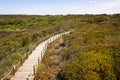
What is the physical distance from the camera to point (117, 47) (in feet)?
55.2

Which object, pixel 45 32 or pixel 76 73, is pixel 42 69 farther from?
pixel 45 32

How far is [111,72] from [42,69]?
5.30 m

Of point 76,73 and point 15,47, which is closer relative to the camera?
point 76,73

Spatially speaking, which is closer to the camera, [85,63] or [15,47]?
[85,63]

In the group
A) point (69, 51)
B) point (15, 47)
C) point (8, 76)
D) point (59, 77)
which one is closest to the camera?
point (59, 77)

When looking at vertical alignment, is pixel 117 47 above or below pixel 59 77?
above

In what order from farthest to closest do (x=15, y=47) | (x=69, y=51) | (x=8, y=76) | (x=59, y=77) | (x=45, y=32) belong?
(x=45, y=32) < (x=15, y=47) < (x=69, y=51) < (x=8, y=76) < (x=59, y=77)

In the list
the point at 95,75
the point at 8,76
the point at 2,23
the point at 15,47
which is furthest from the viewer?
the point at 2,23

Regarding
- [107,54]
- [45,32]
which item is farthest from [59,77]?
[45,32]

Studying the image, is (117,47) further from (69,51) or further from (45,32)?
(45,32)

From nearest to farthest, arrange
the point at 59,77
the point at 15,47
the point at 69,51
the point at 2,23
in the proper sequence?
the point at 59,77, the point at 69,51, the point at 15,47, the point at 2,23

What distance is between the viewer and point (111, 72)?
14.3 m

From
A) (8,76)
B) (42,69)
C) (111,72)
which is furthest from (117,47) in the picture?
(8,76)

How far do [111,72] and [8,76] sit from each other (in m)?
6.89
